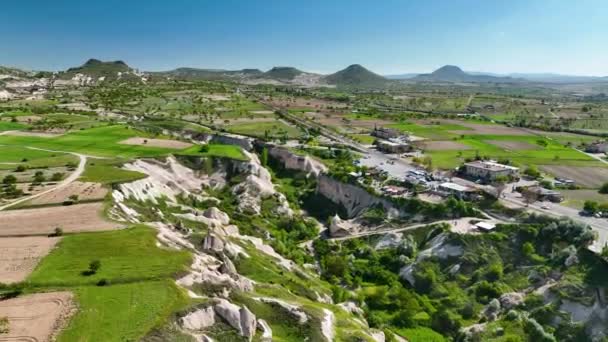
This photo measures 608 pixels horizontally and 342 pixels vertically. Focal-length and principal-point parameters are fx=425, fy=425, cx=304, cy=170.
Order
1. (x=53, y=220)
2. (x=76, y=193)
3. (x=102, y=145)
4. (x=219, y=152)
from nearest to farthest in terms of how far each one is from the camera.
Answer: (x=53, y=220) → (x=76, y=193) → (x=219, y=152) → (x=102, y=145)

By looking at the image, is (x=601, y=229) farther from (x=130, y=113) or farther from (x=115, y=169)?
(x=130, y=113)

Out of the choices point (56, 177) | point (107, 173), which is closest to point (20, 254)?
point (56, 177)

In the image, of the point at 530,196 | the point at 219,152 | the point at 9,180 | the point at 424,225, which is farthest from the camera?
the point at 219,152

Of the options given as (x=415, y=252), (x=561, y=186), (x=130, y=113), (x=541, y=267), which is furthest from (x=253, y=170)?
(x=130, y=113)

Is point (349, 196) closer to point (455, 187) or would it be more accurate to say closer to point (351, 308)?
point (455, 187)

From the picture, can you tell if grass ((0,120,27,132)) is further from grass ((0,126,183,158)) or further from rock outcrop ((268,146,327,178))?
rock outcrop ((268,146,327,178))

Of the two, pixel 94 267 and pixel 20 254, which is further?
pixel 20 254

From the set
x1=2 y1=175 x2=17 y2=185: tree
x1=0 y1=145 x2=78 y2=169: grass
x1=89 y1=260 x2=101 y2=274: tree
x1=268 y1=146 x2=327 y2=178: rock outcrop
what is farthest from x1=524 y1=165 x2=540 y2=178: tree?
x1=2 y1=175 x2=17 y2=185: tree
